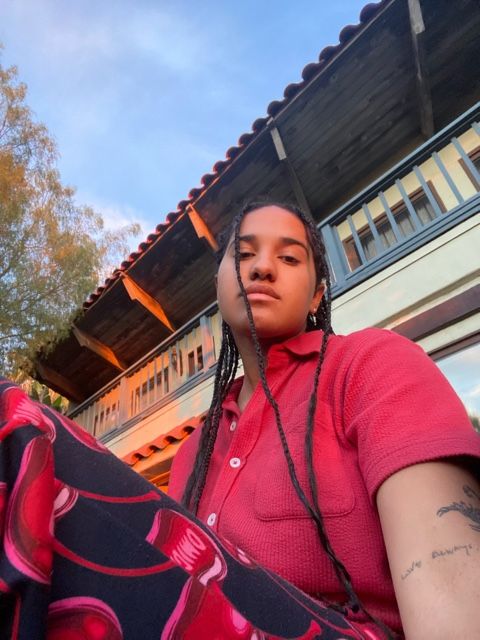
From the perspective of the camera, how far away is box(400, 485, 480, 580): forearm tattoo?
654mm

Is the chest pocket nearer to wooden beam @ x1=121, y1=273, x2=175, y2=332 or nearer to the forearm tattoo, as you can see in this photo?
the forearm tattoo

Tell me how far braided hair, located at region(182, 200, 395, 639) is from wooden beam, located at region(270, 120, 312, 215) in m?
4.18

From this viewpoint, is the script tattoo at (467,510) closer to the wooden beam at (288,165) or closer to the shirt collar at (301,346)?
the shirt collar at (301,346)

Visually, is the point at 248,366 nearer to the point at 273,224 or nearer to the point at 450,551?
the point at 273,224

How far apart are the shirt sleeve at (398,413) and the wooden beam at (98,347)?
25.7ft

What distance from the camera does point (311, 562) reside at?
2.83 feet

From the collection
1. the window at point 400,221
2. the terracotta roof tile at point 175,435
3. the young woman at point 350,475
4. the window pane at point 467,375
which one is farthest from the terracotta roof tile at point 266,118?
the young woman at point 350,475

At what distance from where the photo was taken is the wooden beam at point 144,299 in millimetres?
7402

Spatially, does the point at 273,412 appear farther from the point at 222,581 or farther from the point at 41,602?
the point at 41,602

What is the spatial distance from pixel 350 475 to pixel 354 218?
460 centimetres

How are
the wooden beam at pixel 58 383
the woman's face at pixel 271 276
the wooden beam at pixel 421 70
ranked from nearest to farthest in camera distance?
the woman's face at pixel 271 276 → the wooden beam at pixel 421 70 → the wooden beam at pixel 58 383

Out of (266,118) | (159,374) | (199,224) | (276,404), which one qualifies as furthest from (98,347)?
(276,404)

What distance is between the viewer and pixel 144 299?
25.4 feet

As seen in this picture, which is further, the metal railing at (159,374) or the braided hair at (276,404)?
the metal railing at (159,374)
